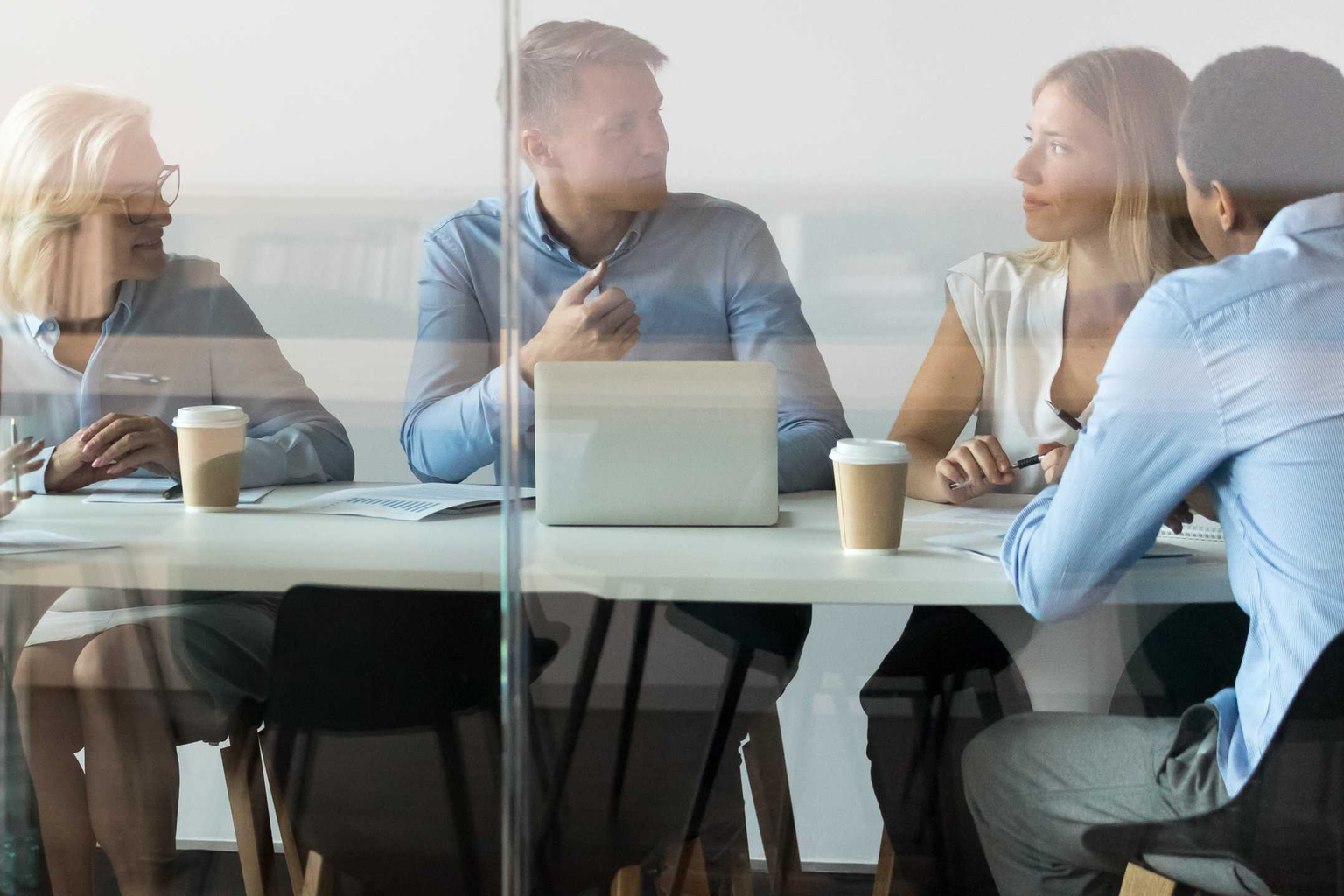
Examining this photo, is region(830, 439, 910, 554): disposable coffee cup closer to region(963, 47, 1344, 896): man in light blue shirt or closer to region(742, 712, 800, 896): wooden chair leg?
region(963, 47, 1344, 896): man in light blue shirt

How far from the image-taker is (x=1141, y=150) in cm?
114

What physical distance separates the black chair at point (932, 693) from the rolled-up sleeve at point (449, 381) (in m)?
0.53

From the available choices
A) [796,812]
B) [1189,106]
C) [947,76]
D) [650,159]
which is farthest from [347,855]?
[1189,106]

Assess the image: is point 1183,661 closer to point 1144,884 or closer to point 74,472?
point 1144,884

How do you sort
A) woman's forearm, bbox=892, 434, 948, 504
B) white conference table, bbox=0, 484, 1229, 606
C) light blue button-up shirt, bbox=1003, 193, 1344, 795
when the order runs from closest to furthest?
light blue button-up shirt, bbox=1003, 193, 1344, 795 → white conference table, bbox=0, 484, 1229, 606 → woman's forearm, bbox=892, 434, 948, 504

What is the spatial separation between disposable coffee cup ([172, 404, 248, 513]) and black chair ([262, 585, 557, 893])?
20cm

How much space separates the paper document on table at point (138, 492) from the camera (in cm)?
134

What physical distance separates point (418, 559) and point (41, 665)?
552 millimetres

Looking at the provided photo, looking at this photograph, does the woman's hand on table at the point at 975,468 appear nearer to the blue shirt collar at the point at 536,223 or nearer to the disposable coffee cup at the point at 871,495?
the disposable coffee cup at the point at 871,495

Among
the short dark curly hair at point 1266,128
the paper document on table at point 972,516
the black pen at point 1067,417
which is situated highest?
the short dark curly hair at point 1266,128

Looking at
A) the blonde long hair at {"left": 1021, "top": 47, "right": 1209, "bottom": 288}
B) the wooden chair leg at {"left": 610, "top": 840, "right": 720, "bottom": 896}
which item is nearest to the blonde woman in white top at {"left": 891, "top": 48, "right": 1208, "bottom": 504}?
the blonde long hair at {"left": 1021, "top": 47, "right": 1209, "bottom": 288}

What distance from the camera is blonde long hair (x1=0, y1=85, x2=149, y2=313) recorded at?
138cm

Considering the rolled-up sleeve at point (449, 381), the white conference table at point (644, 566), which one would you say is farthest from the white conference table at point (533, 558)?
the rolled-up sleeve at point (449, 381)

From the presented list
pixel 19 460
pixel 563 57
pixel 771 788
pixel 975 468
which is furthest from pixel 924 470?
pixel 19 460
